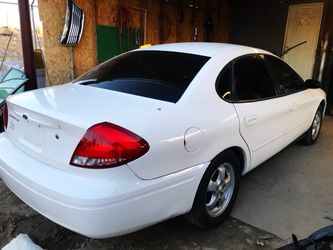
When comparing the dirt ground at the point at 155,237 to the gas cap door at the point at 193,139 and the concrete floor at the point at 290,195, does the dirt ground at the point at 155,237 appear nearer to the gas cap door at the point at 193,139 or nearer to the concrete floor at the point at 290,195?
the concrete floor at the point at 290,195

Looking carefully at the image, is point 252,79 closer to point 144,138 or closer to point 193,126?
point 193,126

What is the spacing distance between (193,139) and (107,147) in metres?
0.60

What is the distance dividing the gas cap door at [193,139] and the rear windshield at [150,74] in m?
0.26

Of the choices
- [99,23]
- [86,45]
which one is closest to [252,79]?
[86,45]

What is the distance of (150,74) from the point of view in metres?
2.54

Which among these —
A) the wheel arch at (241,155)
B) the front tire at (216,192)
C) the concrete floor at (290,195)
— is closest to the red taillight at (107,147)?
the front tire at (216,192)

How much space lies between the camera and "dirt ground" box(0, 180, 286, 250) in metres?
2.37

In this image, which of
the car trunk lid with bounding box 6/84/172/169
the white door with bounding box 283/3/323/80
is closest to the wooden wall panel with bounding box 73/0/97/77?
the car trunk lid with bounding box 6/84/172/169

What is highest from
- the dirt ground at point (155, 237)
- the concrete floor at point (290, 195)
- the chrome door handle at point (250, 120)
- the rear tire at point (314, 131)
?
the chrome door handle at point (250, 120)

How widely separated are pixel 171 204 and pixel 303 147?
3325 mm

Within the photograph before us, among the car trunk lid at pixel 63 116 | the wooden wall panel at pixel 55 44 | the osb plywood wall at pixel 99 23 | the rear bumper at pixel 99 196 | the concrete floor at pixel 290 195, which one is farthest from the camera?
the osb plywood wall at pixel 99 23

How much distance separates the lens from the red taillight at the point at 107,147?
1735mm

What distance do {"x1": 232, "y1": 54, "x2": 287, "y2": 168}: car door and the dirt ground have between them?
672 millimetres

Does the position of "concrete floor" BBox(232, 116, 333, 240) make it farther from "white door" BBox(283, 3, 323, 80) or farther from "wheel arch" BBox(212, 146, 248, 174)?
"white door" BBox(283, 3, 323, 80)
